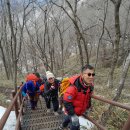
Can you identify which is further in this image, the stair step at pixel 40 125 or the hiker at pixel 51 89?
the hiker at pixel 51 89

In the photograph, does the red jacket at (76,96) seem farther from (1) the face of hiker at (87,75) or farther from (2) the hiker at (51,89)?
(2) the hiker at (51,89)

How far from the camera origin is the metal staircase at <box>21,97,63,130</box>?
20.4ft

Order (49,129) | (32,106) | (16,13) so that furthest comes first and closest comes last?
(16,13) → (32,106) → (49,129)

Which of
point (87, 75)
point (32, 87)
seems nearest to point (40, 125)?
point (32, 87)

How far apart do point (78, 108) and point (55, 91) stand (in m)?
2.63

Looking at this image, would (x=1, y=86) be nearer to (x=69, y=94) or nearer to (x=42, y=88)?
(x=42, y=88)

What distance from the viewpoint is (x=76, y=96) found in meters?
4.36

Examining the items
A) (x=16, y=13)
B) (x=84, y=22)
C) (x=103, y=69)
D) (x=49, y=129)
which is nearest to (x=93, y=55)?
(x=84, y=22)

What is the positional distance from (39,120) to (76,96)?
112 inches

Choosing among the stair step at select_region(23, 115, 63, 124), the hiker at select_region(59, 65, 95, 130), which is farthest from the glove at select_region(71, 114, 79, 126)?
the stair step at select_region(23, 115, 63, 124)

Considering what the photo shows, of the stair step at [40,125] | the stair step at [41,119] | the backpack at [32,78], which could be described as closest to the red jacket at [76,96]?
the stair step at [40,125]

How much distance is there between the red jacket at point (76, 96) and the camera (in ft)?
13.9

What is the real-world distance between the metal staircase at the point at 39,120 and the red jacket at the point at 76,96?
5.78 ft

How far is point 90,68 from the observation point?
4324 mm
